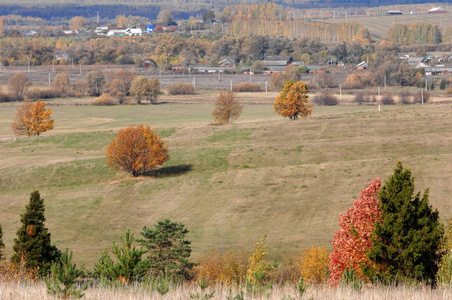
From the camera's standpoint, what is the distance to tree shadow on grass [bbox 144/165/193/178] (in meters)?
59.5

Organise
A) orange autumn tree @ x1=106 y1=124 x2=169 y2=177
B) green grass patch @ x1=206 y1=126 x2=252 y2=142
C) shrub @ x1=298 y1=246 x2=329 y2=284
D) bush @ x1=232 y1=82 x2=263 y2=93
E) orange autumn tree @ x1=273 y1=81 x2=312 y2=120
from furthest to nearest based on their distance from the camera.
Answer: bush @ x1=232 y1=82 x2=263 y2=93, orange autumn tree @ x1=273 y1=81 x2=312 y2=120, green grass patch @ x1=206 y1=126 x2=252 y2=142, orange autumn tree @ x1=106 y1=124 x2=169 y2=177, shrub @ x1=298 y1=246 x2=329 y2=284

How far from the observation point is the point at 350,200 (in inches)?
1801

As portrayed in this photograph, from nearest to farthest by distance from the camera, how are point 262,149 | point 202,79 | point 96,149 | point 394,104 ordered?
point 262,149, point 96,149, point 394,104, point 202,79

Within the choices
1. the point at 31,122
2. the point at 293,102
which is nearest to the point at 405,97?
the point at 293,102

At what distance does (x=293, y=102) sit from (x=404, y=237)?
6464 cm

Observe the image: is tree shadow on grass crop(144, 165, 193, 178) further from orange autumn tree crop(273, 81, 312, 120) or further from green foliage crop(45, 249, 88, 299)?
green foliage crop(45, 249, 88, 299)

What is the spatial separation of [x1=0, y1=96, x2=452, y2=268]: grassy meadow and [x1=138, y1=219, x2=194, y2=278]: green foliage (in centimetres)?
514

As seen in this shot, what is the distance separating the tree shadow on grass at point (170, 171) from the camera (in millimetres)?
59469

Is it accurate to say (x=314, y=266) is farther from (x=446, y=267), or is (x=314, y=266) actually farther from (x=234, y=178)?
(x=234, y=178)

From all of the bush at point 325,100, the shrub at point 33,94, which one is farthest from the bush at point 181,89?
the bush at point 325,100

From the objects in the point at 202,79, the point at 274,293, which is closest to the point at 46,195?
the point at 274,293

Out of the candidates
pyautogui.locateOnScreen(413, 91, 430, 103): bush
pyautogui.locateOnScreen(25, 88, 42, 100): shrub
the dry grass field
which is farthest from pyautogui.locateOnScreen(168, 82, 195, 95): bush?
the dry grass field

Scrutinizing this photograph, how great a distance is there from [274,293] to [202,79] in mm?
151060

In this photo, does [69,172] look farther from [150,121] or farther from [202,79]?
[202,79]
